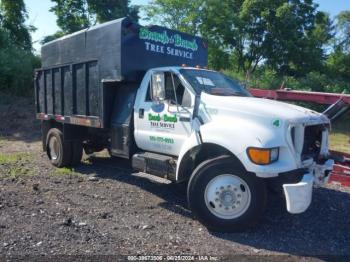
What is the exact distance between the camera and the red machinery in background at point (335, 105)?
6734mm

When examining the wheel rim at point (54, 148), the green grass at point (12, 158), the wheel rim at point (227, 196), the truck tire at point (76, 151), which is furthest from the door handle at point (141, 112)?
the green grass at point (12, 158)

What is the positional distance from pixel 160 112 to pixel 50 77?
156 inches

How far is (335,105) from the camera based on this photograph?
7.15 m

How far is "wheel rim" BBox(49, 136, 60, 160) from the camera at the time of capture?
29.8 feet

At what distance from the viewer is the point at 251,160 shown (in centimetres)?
500

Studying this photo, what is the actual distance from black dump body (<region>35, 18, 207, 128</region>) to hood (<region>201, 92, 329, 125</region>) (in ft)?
6.30

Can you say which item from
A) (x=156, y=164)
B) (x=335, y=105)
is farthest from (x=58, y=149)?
(x=335, y=105)

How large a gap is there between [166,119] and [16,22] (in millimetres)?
23283

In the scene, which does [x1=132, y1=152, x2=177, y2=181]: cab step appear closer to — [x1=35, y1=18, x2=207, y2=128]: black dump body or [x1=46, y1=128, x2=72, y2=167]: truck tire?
[x1=35, y1=18, x2=207, y2=128]: black dump body

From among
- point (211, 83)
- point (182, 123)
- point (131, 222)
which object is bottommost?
point (131, 222)

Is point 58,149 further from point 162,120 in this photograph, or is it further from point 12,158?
point 162,120

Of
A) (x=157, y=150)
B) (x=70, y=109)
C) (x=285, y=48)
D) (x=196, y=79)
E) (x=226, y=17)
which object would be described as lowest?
(x=157, y=150)

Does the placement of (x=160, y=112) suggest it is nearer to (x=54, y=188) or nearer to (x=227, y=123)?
(x=227, y=123)

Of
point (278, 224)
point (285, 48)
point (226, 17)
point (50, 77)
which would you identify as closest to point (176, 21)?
point (226, 17)
